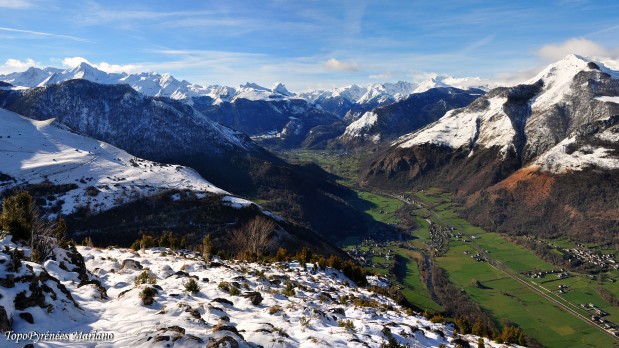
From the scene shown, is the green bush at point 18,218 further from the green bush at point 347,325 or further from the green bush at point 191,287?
the green bush at point 347,325

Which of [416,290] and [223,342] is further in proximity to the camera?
[416,290]

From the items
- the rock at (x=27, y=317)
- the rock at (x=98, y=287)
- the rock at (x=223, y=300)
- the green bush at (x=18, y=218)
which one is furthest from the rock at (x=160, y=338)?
the green bush at (x=18, y=218)

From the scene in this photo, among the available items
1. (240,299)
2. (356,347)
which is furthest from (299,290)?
(356,347)

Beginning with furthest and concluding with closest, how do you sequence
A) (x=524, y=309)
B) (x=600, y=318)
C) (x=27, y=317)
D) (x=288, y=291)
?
1. (x=524, y=309)
2. (x=600, y=318)
3. (x=288, y=291)
4. (x=27, y=317)

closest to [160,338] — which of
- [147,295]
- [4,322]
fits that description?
[4,322]

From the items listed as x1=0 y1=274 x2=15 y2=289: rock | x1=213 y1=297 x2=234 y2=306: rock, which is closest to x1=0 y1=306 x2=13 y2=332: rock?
x1=0 y1=274 x2=15 y2=289: rock

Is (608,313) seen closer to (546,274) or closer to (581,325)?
(581,325)

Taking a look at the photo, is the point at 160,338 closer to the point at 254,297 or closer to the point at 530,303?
the point at 254,297

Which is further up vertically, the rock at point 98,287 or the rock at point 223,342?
the rock at point 223,342
